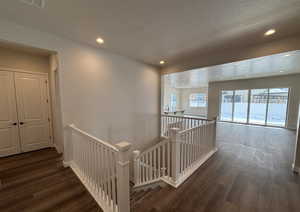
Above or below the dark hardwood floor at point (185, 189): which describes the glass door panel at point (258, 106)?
above

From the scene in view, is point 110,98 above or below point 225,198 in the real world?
above

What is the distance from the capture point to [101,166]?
6.08 ft

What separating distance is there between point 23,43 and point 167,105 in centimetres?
925

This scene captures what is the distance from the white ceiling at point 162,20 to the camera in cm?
170

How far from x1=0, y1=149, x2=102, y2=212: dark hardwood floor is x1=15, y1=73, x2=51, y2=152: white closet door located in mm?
580

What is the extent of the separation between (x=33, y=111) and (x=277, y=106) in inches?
428

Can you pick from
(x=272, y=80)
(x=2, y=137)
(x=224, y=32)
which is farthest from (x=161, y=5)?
(x=272, y=80)

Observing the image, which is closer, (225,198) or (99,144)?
(99,144)

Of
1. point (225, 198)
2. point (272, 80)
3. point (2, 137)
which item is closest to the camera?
point (225, 198)

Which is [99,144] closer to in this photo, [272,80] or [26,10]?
[26,10]

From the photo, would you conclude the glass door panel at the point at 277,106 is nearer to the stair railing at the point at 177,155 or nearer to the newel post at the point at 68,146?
the stair railing at the point at 177,155

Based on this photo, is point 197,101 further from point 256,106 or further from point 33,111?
point 33,111

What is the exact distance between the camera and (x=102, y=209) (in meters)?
1.63

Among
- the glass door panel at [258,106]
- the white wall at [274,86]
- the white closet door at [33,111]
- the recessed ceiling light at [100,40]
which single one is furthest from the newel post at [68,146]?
the glass door panel at [258,106]
